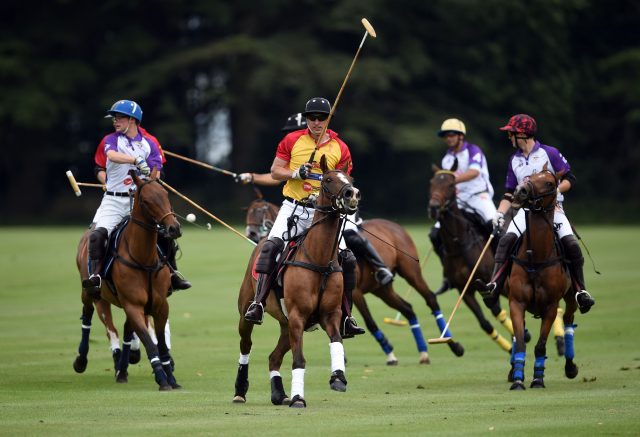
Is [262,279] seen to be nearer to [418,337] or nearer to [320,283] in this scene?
[320,283]

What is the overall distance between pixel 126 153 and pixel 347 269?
337 centimetres

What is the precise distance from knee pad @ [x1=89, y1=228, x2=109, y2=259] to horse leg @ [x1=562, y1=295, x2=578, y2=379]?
5068 mm

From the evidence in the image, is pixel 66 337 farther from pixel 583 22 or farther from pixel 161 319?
pixel 583 22

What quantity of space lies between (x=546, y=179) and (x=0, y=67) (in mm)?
38689

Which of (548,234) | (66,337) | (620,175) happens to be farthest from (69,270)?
(620,175)

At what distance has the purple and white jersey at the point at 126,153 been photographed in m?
14.0

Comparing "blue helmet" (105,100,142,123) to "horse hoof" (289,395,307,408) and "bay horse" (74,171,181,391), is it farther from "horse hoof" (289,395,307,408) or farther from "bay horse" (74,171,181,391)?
"horse hoof" (289,395,307,408)

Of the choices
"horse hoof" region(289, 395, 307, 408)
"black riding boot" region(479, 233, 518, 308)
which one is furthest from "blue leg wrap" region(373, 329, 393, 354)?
"horse hoof" region(289, 395, 307, 408)

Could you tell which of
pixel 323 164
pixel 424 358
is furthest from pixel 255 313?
pixel 424 358

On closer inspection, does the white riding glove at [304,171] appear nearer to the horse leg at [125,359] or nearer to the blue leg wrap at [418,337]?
the horse leg at [125,359]

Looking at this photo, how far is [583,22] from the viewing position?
53938 mm

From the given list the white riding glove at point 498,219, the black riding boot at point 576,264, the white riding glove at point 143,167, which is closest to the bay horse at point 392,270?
the white riding glove at point 498,219

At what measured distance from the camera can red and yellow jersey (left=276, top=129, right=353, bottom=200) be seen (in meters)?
11.9

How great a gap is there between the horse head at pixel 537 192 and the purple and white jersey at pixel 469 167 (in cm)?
450
